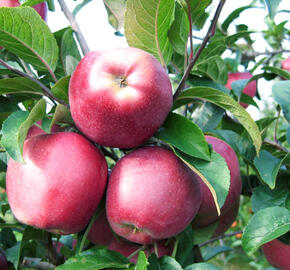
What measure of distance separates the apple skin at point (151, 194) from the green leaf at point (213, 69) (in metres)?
0.38

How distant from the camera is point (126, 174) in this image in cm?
67

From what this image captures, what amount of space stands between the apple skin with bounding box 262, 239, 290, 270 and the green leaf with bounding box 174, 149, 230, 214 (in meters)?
0.38

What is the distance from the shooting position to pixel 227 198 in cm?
84

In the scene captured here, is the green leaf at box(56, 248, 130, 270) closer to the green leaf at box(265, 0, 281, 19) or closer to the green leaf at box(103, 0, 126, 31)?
the green leaf at box(265, 0, 281, 19)

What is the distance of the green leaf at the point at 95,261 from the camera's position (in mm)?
630

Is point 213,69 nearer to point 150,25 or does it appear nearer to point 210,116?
point 210,116

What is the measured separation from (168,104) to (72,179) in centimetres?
22

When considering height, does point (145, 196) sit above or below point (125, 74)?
below

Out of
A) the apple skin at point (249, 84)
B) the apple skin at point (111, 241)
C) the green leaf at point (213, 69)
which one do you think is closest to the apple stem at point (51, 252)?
the apple skin at point (111, 241)

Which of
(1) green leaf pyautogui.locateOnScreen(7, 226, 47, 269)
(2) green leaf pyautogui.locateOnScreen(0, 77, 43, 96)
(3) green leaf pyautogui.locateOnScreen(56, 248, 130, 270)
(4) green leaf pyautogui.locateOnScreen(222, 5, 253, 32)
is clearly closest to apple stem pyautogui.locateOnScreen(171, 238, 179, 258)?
(3) green leaf pyautogui.locateOnScreen(56, 248, 130, 270)

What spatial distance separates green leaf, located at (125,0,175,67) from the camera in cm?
69

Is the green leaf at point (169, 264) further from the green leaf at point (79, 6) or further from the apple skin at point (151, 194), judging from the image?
the green leaf at point (79, 6)

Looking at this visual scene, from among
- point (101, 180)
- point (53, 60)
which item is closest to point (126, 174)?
point (101, 180)

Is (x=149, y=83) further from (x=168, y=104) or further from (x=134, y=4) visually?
(x=134, y=4)
